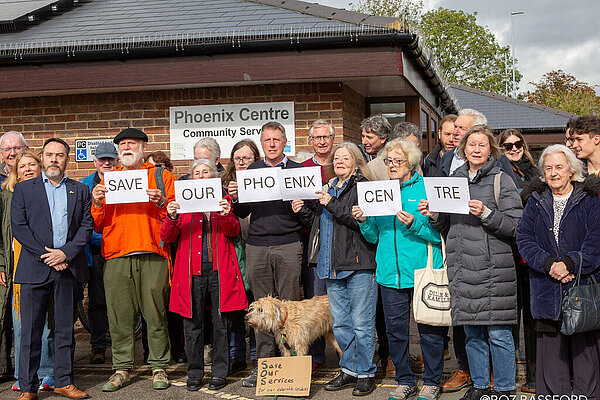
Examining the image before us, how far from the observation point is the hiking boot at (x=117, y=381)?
618 cm

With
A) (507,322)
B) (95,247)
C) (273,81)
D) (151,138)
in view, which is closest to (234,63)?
(273,81)

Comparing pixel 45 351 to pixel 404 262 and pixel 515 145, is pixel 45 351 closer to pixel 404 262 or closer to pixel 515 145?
pixel 404 262

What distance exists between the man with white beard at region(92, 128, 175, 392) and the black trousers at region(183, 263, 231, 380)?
14.3 inches

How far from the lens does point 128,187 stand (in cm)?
604

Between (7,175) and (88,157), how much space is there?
1948 mm

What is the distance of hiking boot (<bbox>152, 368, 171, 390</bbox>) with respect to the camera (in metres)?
6.20

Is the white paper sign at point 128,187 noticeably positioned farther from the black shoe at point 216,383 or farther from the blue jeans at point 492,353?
the blue jeans at point 492,353

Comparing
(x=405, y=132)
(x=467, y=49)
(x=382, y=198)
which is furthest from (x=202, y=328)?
(x=467, y=49)

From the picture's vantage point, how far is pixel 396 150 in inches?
223

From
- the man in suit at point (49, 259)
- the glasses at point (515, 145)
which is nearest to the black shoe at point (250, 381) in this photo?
the man in suit at point (49, 259)

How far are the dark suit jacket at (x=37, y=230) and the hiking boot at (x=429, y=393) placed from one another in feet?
11.1

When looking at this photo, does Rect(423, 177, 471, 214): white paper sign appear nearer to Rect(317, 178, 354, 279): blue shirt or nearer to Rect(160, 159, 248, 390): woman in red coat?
Rect(317, 178, 354, 279): blue shirt

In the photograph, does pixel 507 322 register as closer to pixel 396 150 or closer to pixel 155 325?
pixel 396 150

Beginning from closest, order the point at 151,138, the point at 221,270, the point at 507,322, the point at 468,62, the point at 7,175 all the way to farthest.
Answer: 1. the point at 507,322
2. the point at 221,270
3. the point at 7,175
4. the point at 151,138
5. the point at 468,62
